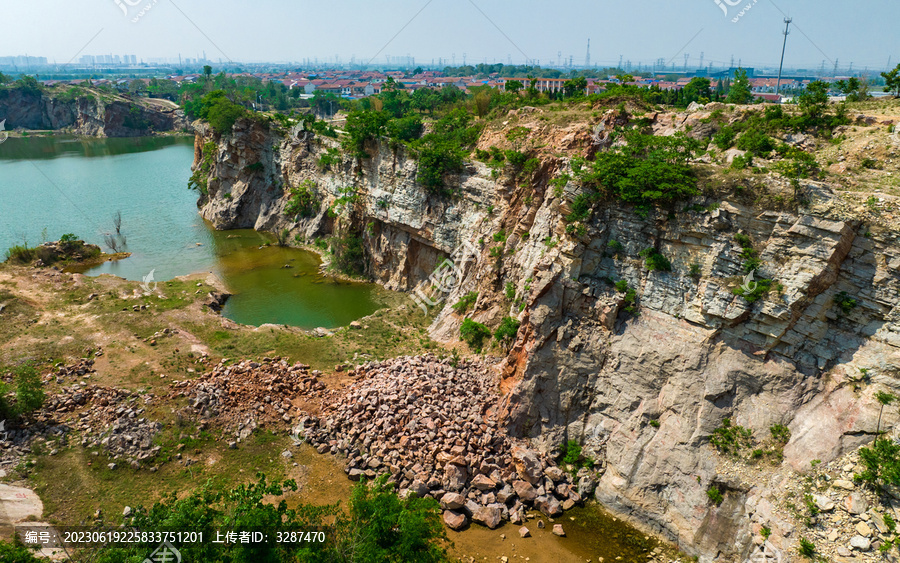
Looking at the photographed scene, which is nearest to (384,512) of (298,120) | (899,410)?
(899,410)

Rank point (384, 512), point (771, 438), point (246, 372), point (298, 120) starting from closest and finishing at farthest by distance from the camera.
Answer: point (384, 512)
point (771, 438)
point (246, 372)
point (298, 120)

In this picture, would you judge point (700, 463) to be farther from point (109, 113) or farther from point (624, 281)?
point (109, 113)

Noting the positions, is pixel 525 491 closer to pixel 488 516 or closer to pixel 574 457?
pixel 488 516

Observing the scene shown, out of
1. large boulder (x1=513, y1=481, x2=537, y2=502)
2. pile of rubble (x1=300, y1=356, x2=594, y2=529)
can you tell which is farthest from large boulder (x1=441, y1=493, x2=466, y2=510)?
large boulder (x1=513, y1=481, x2=537, y2=502)

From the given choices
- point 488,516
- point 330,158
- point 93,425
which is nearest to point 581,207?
point 488,516

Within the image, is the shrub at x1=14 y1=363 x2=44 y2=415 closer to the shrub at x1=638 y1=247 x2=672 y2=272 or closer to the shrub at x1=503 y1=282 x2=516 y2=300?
the shrub at x1=503 y1=282 x2=516 y2=300

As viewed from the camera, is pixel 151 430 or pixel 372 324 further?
pixel 372 324
